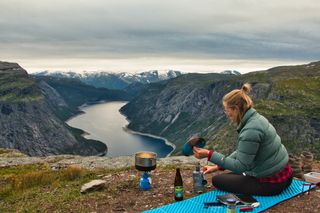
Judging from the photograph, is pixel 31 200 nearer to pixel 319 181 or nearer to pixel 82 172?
pixel 82 172

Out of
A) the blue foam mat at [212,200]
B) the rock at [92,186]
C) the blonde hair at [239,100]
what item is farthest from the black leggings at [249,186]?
the rock at [92,186]

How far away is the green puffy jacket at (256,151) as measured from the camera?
1442cm

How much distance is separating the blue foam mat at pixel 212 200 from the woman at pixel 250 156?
0.98 ft

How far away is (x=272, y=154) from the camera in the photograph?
15.3 m

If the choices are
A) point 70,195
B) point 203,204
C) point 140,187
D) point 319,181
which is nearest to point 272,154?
point 203,204

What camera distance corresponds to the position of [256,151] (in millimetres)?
14562

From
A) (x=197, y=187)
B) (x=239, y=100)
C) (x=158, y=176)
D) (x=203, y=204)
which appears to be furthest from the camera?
(x=158, y=176)

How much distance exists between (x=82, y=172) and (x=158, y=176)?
14.4 feet

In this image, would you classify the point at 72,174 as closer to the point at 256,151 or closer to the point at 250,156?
the point at 250,156

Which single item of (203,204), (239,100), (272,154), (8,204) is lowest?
(8,204)

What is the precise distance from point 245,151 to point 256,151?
41 centimetres

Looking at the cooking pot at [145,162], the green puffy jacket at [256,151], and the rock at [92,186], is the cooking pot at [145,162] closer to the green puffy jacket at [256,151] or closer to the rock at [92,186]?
the rock at [92,186]

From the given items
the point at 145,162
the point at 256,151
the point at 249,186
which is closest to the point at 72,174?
the point at 145,162

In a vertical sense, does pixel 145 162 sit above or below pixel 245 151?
below
